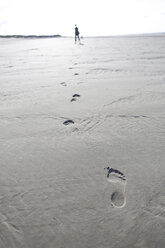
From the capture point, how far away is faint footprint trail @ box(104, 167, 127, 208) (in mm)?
1404

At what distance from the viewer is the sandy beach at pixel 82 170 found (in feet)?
4.04

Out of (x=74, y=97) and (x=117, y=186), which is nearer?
(x=117, y=186)

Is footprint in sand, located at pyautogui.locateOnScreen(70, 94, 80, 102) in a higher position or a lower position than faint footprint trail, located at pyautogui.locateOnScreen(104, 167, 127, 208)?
higher

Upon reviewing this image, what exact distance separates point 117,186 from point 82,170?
0.32 meters

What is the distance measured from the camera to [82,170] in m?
1.71

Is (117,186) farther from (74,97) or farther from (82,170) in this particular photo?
(74,97)

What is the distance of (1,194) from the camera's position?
1490 millimetres

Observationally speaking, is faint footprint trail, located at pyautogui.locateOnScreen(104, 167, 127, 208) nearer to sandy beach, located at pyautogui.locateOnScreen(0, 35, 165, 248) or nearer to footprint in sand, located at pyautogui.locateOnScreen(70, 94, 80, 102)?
sandy beach, located at pyautogui.locateOnScreen(0, 35, 165, 248)

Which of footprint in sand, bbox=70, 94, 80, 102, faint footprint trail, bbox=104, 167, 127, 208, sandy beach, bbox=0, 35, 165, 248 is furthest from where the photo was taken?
footprint in sand, bbox=70, 94, 80, 102

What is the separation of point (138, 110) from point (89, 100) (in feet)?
2.50

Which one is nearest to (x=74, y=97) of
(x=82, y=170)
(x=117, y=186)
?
(x=82, y=170)

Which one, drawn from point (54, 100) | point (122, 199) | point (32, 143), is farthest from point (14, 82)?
point (122, 199)

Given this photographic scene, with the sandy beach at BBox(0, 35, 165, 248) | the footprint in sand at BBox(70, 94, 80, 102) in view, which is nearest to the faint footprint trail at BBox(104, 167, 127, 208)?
the sandy beach at BBox(0, 35, 165, 248)

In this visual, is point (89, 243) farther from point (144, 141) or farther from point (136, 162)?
point (144, 141)
